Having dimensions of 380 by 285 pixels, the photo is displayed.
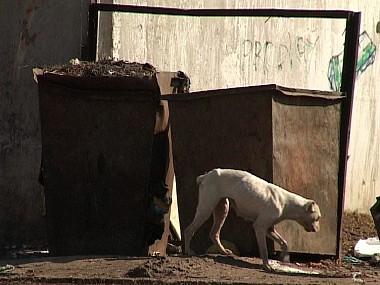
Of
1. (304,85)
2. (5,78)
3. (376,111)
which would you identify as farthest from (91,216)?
(376,111)

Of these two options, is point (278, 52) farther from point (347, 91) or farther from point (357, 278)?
point (357, 278)

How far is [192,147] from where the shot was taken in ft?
30.1

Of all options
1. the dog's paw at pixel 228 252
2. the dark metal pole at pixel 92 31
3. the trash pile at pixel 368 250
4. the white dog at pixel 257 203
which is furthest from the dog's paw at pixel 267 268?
the dark metal pole at pixel 92 31

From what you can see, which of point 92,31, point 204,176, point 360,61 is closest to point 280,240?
point 204,176

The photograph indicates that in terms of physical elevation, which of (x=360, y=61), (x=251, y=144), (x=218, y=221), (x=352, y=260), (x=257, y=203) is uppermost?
(x=360, y=61)

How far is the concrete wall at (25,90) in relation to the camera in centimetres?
1045

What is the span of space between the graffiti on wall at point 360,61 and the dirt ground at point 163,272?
4.46 m

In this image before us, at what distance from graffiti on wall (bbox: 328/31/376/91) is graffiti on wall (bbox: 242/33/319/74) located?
45cm

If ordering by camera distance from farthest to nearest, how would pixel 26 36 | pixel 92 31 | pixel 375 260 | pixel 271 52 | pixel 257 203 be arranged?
pixel 271 52 → pixel 26 36 → pixel 92 31 → pixel 375 260 → pixel 257 203

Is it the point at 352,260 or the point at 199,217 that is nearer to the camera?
the point at 199,217

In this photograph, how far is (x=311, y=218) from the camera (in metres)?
8.71

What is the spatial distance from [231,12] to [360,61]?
12.8ft

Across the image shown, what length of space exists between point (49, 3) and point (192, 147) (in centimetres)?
228

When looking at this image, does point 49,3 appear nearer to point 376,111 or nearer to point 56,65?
point 56,65
